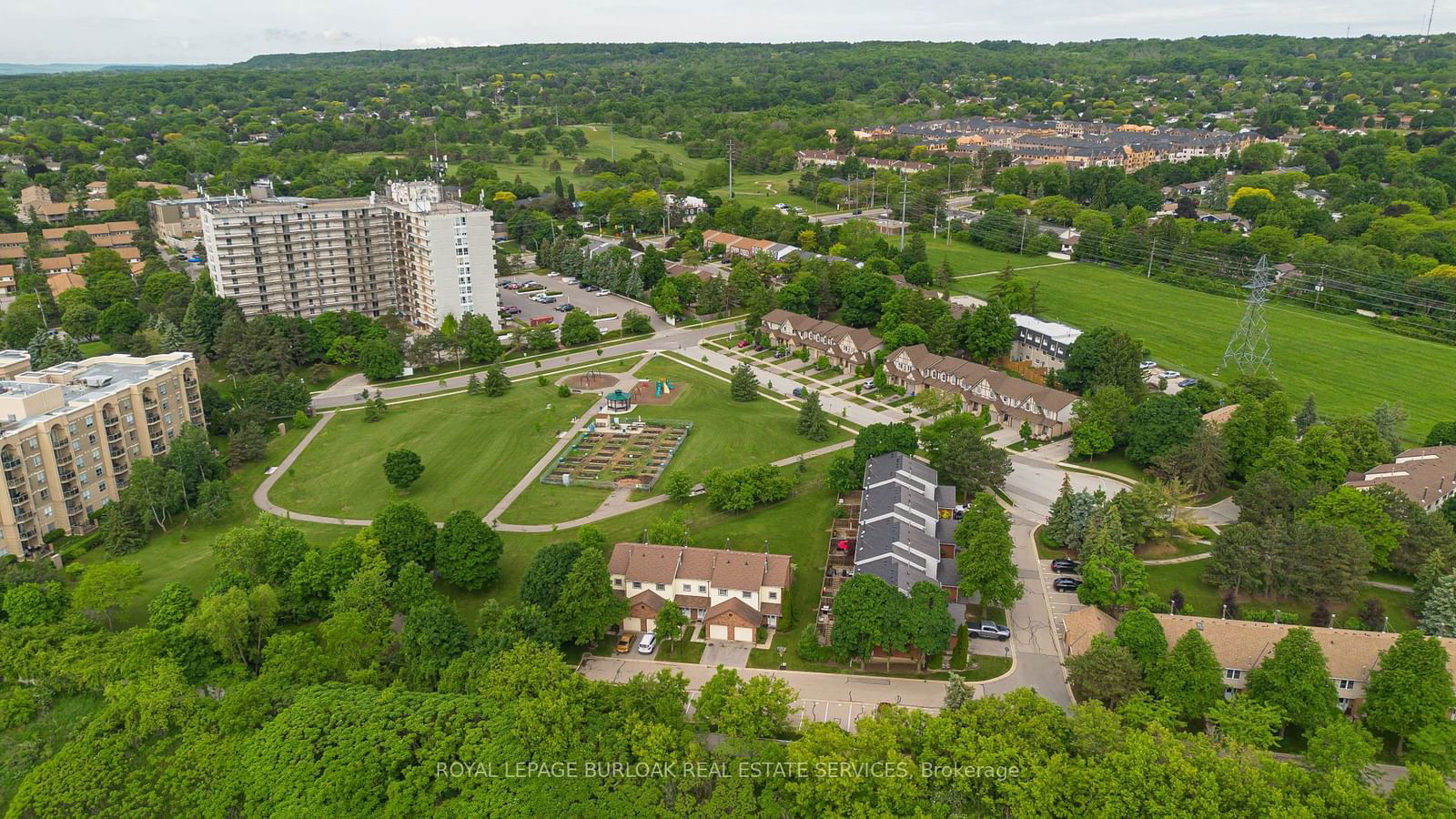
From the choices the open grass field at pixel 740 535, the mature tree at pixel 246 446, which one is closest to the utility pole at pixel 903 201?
the open grass field at pixel 740 535

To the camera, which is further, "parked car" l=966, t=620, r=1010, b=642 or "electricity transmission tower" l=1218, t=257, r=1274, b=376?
"electricity transmission tower" l=1218, t=257, r=1274, b=376

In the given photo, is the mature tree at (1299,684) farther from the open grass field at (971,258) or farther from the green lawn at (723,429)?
the open grass field at (971,258)

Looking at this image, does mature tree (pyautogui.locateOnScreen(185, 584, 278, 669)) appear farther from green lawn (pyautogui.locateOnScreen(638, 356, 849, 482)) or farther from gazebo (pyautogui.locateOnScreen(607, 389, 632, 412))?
gazebo (pyautogui.locateOnScreen(607, 389, 632, 412))

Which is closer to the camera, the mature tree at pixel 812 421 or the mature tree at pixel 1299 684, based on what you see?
the mature tree at pixel 1299 684

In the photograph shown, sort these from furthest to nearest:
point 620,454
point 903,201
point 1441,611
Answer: point 903,201 → point 620,454 → point 1441,611

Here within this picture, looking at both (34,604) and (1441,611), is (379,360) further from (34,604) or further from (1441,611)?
(1441,611)

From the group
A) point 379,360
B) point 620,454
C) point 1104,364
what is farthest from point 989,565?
point 379,360

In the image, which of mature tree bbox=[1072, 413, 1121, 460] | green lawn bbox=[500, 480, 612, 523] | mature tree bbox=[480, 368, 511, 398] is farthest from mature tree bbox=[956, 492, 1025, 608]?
mature tree bbox=[480, 368, 511, 398]
